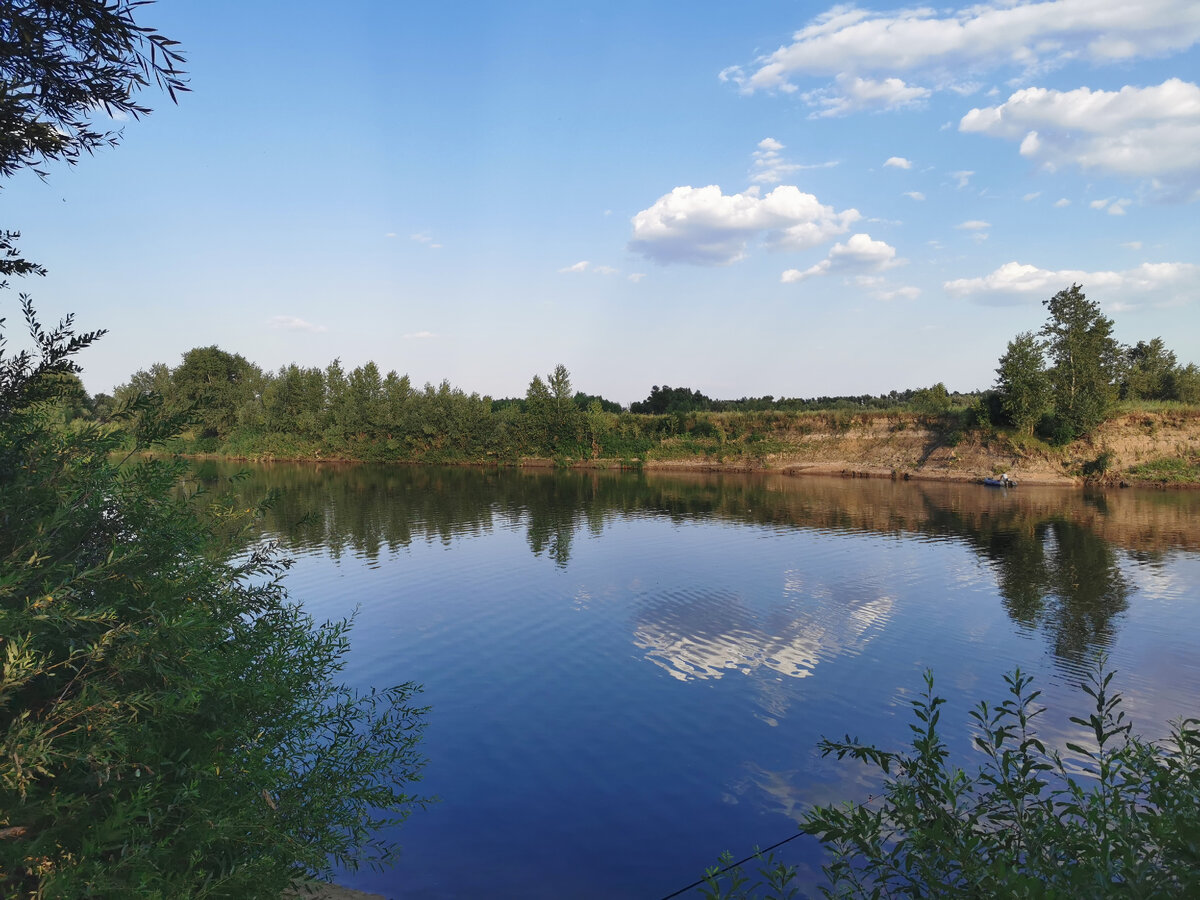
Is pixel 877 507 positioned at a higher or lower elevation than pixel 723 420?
lower

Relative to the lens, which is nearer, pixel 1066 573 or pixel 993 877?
pixel 993 877

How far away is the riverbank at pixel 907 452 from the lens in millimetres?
57719

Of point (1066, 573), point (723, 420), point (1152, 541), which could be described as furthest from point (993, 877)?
point (723, 420)

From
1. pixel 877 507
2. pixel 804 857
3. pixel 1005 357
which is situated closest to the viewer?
pixel 804 857

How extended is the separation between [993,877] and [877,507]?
45897mm

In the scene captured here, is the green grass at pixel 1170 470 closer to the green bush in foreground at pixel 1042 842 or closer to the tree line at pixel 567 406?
the tree line at pixel 567 406

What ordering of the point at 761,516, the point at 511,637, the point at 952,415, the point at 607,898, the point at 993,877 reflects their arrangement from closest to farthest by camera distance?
the point at 993,877
the point at 607,898
the point at 511,637
the point at 761,516
the point at 952,415

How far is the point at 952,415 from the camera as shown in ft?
221

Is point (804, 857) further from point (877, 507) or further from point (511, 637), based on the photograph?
point (877, 507)

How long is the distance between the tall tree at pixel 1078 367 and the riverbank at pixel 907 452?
236 cm

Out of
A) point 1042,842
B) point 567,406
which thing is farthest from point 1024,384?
point 1042,842

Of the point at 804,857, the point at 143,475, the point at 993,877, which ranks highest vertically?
the point at 143,475

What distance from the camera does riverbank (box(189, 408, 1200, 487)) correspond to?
189ft

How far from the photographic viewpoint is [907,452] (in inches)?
2657
